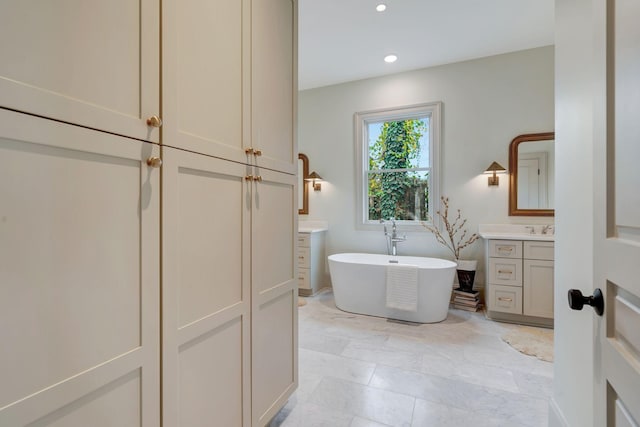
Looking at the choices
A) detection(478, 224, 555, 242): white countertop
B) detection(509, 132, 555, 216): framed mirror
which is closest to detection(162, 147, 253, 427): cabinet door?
detection(478, 224, 555, 242): white countertop

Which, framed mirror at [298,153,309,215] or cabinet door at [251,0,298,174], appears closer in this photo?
cabinet door at [251,0,298,174]

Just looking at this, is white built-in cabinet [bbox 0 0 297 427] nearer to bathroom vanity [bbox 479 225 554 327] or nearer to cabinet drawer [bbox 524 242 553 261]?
bathroom vanity [bbox 479 225 554 327]

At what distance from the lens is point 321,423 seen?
5.28ft

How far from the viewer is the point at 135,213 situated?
85 centimetres

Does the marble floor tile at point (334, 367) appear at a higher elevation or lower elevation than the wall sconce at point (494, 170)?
lower

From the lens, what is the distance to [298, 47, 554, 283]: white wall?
342 cm

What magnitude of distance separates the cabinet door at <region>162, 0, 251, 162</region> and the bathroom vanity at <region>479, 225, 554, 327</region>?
2894 mm

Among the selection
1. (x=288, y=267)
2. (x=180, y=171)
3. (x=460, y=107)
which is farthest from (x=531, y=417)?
(x=460, y=107)

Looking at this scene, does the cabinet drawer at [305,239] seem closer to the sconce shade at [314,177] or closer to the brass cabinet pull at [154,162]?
the sconce shade at [314,177]

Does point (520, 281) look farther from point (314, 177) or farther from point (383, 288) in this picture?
point (314, 177)

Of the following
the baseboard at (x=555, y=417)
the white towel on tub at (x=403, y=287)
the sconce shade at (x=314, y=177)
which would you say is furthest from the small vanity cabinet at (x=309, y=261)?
the baseboard at (x=555, y=417)

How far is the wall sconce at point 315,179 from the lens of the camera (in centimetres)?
432

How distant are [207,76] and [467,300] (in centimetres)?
347

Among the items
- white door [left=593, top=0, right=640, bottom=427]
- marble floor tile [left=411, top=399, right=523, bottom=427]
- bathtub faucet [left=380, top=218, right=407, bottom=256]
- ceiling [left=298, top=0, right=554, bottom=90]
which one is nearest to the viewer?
white door [left=593, top=0, right=640, bottom=427]
